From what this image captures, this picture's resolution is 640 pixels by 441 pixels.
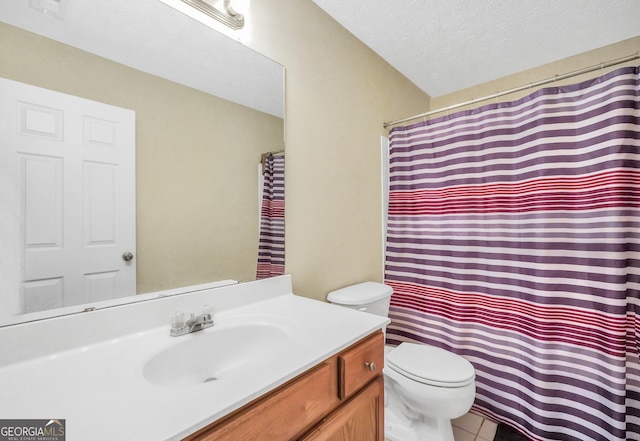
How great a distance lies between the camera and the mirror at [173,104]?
2.66ft

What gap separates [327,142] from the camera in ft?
5.26

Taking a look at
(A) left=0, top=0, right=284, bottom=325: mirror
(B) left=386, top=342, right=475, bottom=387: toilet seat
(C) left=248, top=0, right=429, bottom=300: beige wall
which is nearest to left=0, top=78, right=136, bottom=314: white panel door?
(A) left=0, top=0, right=284, bottom=325: mirror

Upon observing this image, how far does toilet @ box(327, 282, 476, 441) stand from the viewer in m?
1.30

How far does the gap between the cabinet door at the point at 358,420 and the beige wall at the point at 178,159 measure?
0.63m

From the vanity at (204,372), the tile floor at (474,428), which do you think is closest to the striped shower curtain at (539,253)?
the tile floor at (474,428)

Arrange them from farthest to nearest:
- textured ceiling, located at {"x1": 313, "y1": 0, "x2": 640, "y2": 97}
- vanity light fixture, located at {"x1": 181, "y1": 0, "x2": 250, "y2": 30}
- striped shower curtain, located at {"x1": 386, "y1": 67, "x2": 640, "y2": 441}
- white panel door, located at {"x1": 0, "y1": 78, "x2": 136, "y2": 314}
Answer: textured ceiling, located at {"x1": 313, "y1": 0, "x2": 640, "y2": 97}
striped shower curtain, located at {"x1": 386, "y1": 67, "x2": 640, "y2": 441}
vanity light fixture, located at {"x1": 181, "y1": 0, "x2": 250, "y2": 30}
white panel door, located at {"x1": 0, "y1": 78, "x2": 136, "y2": 314}

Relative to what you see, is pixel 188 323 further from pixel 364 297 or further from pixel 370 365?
pixel 364 297

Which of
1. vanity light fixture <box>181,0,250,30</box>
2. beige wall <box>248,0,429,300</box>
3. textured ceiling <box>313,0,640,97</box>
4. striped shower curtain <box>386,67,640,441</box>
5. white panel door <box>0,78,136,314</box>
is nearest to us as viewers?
white panel door <box>0,78,136,314</box>

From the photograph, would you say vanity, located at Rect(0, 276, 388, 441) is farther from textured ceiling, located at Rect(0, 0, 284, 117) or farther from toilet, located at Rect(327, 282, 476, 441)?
textured ceiling, located at Rect(0, 0, 284, 117)

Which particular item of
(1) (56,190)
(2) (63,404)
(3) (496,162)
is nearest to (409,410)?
(3) (496,162)

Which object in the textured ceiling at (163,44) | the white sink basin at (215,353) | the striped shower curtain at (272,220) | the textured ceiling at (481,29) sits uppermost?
the textured ceiling at (481,29)

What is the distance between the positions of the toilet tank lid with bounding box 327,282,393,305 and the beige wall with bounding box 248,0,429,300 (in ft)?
0.22

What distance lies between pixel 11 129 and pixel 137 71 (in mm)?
391

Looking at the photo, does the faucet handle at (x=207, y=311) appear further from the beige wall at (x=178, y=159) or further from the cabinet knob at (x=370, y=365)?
the cabinet knob at (x=370, y=365)
